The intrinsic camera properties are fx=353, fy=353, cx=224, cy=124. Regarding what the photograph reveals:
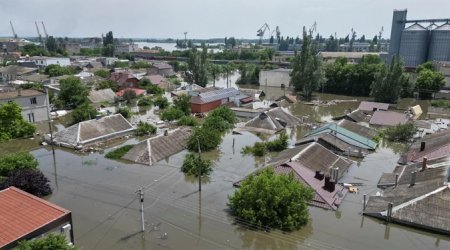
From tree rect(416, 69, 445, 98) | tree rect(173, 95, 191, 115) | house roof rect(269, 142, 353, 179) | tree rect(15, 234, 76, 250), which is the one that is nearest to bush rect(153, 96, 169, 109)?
tree rect(173, 95, 191, 115)

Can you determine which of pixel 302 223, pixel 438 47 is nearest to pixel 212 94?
Answer: pixel 302 223

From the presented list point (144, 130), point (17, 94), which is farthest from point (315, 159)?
point (17, 94)

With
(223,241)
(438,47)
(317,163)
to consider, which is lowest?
(223,241)

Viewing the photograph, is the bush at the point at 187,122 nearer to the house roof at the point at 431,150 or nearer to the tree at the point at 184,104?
the tree at the point at 184,104

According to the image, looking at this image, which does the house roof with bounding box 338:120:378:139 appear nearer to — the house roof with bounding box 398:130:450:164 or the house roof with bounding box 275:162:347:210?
the house roof with bounding box 398:130:450:164

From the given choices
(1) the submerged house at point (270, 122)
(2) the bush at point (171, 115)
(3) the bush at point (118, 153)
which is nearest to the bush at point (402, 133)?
(1) the submerged house at point (270, 122)

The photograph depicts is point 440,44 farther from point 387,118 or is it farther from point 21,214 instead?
point 21,214

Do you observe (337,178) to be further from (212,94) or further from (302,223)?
(212,94)
